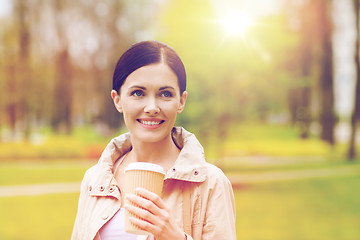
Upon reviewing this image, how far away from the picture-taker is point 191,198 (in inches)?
80.2

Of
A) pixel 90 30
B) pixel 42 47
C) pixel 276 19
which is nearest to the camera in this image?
pixel 276 19

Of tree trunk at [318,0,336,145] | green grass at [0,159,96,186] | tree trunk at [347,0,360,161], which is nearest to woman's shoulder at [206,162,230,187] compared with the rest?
green grass at [0,159,96,186]

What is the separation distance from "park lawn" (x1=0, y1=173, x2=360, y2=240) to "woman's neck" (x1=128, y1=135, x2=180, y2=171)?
6284 mm

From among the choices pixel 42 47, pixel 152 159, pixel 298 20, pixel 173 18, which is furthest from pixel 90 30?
pixel 152 159

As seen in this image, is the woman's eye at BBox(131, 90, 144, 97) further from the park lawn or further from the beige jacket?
the park lawn

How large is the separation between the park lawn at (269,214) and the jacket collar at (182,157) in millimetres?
6090

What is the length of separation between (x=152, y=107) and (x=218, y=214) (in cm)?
60

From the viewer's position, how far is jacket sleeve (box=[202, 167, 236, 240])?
1.98m

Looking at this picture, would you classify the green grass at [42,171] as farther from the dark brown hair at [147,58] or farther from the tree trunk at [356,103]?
the dark brown hair at [147,58]

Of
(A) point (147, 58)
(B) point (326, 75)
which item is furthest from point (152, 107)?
(B) point (326, 75)

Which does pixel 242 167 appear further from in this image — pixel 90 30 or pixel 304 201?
pixel 90 30

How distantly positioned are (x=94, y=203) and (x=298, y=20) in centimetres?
2265

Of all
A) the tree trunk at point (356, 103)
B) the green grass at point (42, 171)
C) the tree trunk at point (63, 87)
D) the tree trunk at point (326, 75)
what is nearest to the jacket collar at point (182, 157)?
the green grass at point (42, 171)

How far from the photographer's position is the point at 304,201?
1146cm
